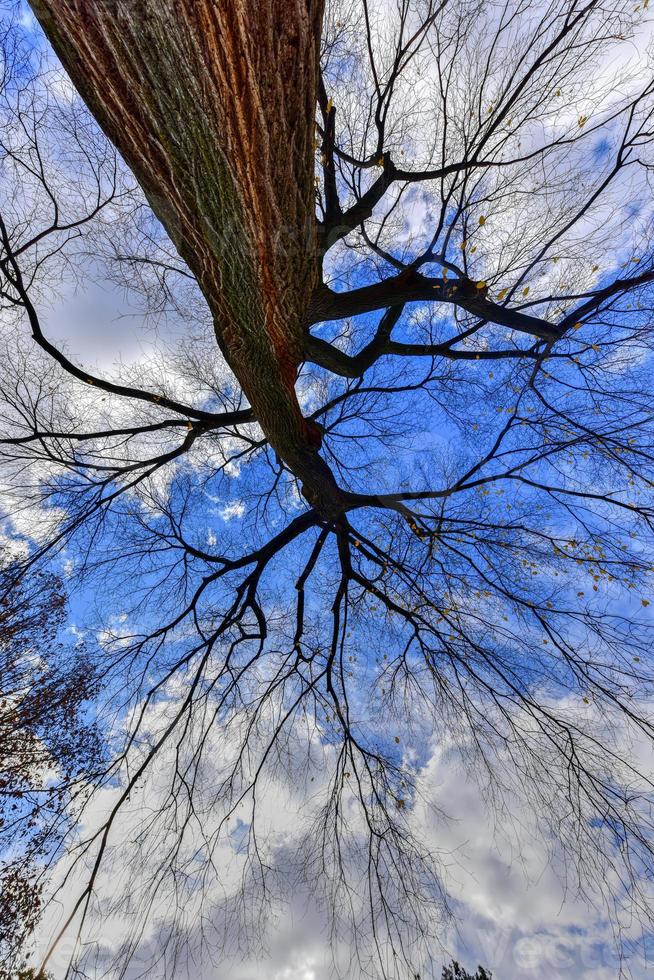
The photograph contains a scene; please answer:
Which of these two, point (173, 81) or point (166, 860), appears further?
point (166, 860)

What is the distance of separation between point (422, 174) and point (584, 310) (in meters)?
1.94

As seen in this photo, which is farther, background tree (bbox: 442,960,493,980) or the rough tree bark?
background tree (bbox: 442,960,493,980)

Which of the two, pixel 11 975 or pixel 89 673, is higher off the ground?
pixel 89 673

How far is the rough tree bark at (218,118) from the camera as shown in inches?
55.9

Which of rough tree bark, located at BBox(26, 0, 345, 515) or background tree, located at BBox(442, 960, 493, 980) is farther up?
rough tree bark, located at BBox(26, 0, 345, 515)

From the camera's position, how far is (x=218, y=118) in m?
1.64

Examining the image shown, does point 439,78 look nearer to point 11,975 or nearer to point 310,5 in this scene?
point 310,5

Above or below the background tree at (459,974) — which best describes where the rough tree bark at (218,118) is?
above

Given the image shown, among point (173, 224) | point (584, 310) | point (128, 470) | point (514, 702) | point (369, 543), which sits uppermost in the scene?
point (173, 224)

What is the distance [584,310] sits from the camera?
3.63m

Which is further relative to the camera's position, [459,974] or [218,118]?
[459,974]

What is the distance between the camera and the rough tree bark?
4.66 ft

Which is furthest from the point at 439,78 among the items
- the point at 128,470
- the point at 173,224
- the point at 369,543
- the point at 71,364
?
the point at 128,470

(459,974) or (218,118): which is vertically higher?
(218,118)
